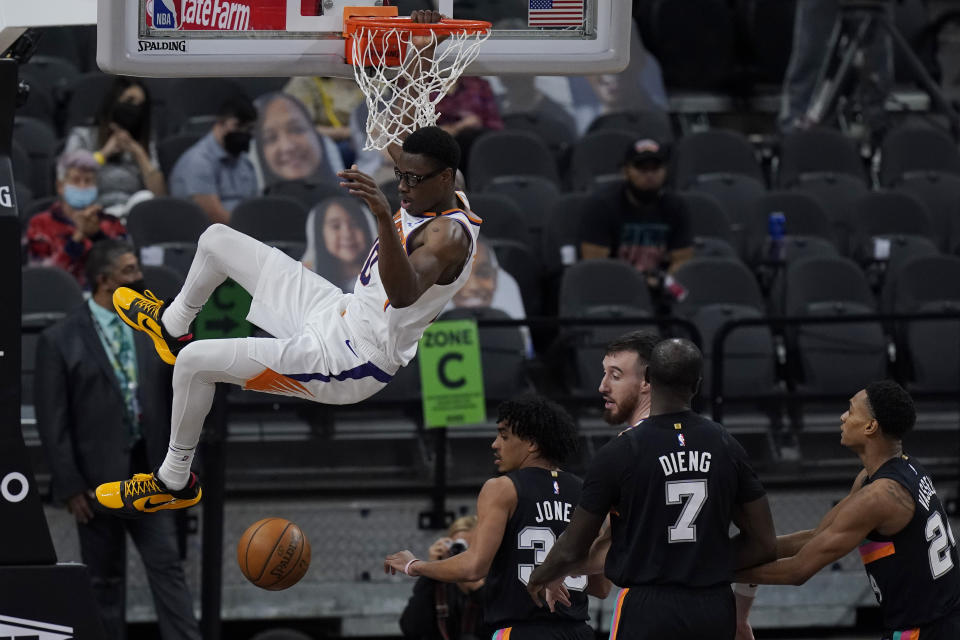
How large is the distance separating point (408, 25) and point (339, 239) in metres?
3.92

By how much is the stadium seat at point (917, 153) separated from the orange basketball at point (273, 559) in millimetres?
7458

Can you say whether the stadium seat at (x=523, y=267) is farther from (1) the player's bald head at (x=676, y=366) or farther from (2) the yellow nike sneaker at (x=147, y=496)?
(1) the player's bald head at (x=676, y=366)

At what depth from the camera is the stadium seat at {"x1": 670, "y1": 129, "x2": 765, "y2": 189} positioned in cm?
1256

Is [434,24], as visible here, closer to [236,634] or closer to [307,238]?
[307,238]

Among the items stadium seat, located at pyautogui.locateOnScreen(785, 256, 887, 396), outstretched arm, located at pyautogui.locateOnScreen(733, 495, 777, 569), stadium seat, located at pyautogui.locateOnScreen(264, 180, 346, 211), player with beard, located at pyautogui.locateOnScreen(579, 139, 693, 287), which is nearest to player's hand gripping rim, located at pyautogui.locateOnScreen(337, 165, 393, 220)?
outstretched arm, located at pyautogui.locateOnScreen(733, 495, 777, 569)

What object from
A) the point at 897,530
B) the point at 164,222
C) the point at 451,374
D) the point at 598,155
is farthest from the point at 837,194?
the point at 897,530

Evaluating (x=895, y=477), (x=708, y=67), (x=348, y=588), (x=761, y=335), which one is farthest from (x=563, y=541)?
(x=708, y=67)

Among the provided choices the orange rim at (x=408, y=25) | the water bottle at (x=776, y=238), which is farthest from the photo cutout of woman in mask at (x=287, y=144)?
the orange rim at (x=408, y=25)

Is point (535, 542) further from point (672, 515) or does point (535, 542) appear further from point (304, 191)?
point (304, 191)

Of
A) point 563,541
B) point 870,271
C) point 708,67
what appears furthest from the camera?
point 708,67

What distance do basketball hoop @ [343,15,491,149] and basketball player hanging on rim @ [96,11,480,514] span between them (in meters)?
0.06

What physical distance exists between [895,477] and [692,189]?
19.9ft

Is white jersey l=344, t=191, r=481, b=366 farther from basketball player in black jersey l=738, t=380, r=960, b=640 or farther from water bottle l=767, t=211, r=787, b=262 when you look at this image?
water bottle l=767, t=211, r=787, b=262

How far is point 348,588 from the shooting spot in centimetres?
977
